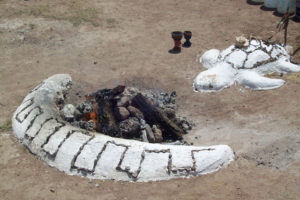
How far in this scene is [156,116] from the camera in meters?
7.36

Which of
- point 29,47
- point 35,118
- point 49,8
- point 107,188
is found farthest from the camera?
point 49,8

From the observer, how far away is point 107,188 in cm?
595

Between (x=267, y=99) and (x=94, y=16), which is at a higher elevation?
(x=94, y=16)

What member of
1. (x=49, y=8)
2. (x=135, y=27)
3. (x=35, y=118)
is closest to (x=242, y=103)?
(x=35, y=118)

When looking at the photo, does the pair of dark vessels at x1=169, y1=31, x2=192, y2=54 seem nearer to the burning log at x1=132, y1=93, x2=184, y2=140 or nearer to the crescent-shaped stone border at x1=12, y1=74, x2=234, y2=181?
the burning log at x1=132, y1=93, x2=184, y2=140

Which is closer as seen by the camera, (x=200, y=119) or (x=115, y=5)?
(x=200, y=119)

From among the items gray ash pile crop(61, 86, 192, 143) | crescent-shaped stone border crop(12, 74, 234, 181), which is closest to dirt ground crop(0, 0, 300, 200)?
crescent-shaped stone border crop(12, 74, 234, 181)

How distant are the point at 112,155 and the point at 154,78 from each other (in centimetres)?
371

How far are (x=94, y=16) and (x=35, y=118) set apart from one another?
7073mm

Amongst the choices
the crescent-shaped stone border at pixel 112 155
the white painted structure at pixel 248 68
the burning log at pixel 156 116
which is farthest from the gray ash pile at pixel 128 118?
the white painted structure at pixel 248 68

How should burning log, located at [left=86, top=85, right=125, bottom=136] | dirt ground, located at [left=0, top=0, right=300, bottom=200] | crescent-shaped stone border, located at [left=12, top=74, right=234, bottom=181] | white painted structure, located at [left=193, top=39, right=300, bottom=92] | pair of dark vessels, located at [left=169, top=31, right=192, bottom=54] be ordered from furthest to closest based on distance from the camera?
pair of dark vessels, located at [left=169, top=31, right=192, bottom=54] → white painted structure, located at [left=193, top=39, right=300, bottom=92] → burning log, located at [left=86, top=85, right=125, bottom=136] → crescent-shaped stone border, located at [left=12, top=74, right=234, bottom=181] → dirt ground, located at [left=0, top=0, right=300, bottom=200]

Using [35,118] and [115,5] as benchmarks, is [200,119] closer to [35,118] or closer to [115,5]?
[35,118]

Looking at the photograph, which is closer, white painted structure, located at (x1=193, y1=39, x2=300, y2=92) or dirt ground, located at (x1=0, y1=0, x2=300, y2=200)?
dirt ground, located at (x1=0, y1=0, x2=300, y2=200)

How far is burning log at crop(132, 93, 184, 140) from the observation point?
7.25 metres
